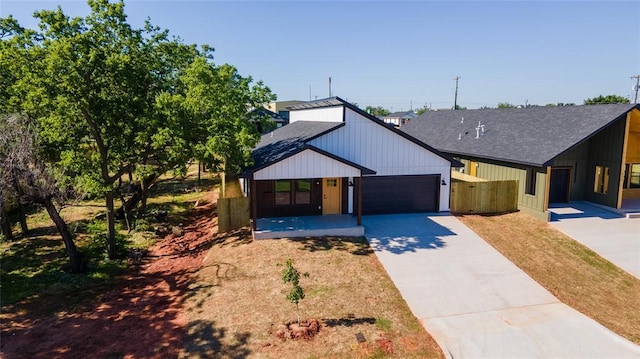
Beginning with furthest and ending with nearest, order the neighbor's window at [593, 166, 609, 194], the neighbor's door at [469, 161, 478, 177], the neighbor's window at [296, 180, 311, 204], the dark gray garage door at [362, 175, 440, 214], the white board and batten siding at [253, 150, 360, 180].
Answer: the neighbor's door at [469, 161, 478, 177], the neighbor's window at [593, 166, 609, 194], the dark gray garage door at [362, 175, 440, 214], the neighbor's window at [296, 180, 311, 204], the white board and batten siding at [253, 150, 360, 180]

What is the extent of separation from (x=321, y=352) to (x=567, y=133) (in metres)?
18.7

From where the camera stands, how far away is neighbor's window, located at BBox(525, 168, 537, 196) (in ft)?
68.9

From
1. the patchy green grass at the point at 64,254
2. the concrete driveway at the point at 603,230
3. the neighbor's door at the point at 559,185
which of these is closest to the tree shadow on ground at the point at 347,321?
the patchy green grass at the point at 64,254

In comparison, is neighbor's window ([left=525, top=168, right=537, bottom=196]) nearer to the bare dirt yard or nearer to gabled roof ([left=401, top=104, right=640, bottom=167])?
gabled roof ([left=401, top=104, right=640, bottom=167])

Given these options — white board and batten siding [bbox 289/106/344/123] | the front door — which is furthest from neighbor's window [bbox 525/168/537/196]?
white board and batten siding [bbox 289/106/344/123]

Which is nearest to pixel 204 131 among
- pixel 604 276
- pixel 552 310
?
pixel 552 310

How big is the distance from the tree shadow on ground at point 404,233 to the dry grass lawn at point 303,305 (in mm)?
1141

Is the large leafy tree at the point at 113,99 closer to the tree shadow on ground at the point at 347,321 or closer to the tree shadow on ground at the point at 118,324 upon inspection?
the tree shadow on ground at the point at 118,324

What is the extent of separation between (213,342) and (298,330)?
2233 mm

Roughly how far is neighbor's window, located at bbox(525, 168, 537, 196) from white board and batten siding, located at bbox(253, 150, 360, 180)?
33.9 feet

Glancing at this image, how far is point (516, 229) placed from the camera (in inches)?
749

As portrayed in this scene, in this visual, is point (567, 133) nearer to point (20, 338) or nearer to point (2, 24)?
point (20, 338)

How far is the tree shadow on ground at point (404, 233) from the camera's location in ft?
53.7

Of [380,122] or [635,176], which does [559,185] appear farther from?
[380,122]
